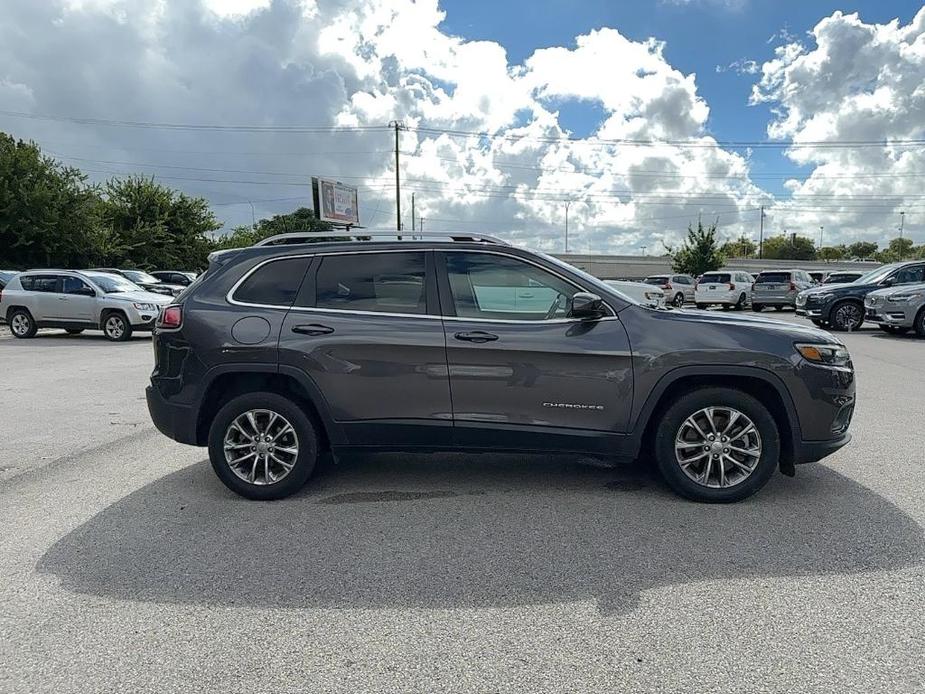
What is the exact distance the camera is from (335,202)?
140 feet

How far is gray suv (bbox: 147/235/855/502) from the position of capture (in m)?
4.08

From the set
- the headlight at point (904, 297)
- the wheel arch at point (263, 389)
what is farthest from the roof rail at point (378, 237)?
the headlight at point (904, 297)

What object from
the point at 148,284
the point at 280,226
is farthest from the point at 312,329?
→ the point at 280,226

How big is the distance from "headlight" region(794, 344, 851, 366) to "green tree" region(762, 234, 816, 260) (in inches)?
4944

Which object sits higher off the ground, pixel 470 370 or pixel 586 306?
pixel 586 306

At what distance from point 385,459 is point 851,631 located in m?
3.51

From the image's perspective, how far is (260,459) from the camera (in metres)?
4.38

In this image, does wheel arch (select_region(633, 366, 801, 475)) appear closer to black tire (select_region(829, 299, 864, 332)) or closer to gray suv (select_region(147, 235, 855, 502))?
gray suv (select_region(147, 235, 855, 502))

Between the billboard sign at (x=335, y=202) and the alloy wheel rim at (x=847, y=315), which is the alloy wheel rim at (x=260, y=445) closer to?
the alloy wheel rim at (x=847, y=315)

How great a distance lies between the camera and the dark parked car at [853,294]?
1553 cm

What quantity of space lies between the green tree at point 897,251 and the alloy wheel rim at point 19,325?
126342 mm

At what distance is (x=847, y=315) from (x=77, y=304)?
63.6 feet

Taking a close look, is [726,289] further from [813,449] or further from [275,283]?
[275,283]

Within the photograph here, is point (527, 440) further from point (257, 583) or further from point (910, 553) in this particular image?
point (910, 553)
